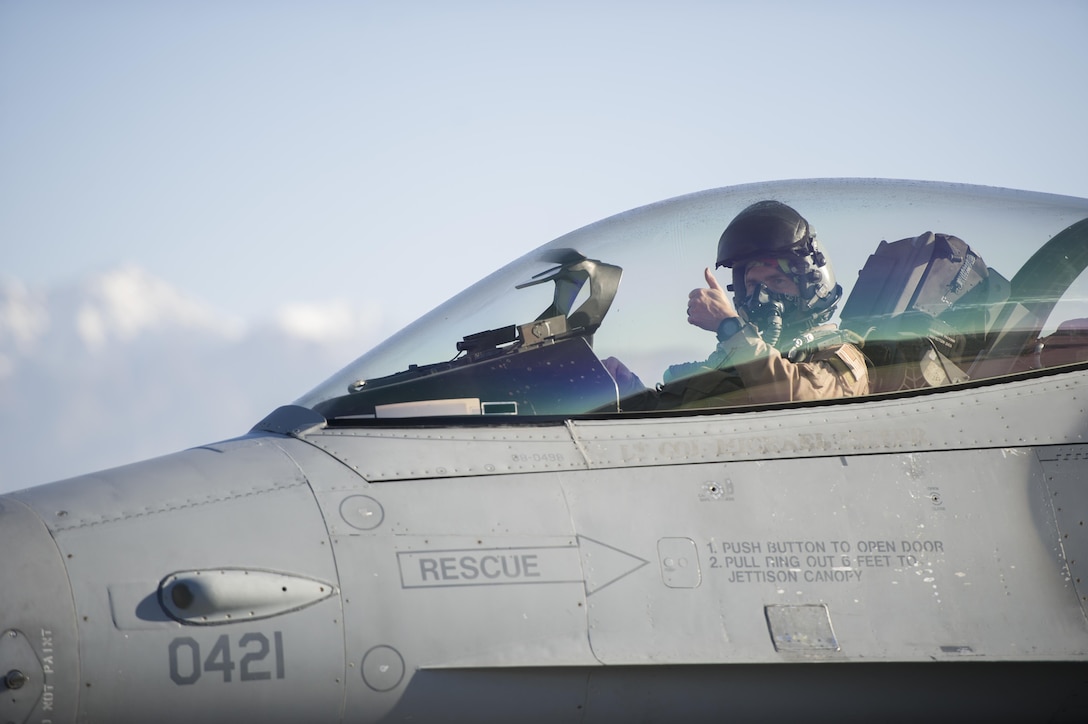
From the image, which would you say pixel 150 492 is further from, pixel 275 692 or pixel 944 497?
pixel 944 497

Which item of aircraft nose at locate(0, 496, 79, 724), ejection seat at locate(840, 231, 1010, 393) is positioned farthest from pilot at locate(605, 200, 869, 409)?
aircraft nose at locate(0, 496, 79, 724)

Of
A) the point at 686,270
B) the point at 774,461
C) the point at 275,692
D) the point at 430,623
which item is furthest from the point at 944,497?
the point at 275,692

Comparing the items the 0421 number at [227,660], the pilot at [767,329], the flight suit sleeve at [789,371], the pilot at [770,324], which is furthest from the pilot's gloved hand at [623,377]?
the 0421 number at [227,660]

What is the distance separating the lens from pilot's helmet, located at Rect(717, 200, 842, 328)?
530 cm

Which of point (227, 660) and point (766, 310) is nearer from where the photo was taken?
point (227, 660)

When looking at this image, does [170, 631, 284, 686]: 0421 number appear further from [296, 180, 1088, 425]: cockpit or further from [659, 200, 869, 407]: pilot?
[659, 200, 869, 407]: pilot

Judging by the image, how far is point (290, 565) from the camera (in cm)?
408

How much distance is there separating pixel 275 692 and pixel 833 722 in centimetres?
224

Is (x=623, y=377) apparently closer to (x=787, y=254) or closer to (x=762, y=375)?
(x=762, y=375)

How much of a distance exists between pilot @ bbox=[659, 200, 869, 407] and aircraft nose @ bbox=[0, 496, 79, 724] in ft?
8.55

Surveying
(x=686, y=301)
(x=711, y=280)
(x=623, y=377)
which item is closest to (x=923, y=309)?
(x=711, y=280)

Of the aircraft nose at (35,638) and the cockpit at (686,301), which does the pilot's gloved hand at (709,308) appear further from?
the aircraft nose at (35,638)

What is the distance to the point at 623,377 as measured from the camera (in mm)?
5008

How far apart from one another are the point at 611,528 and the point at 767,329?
55.1 inches
